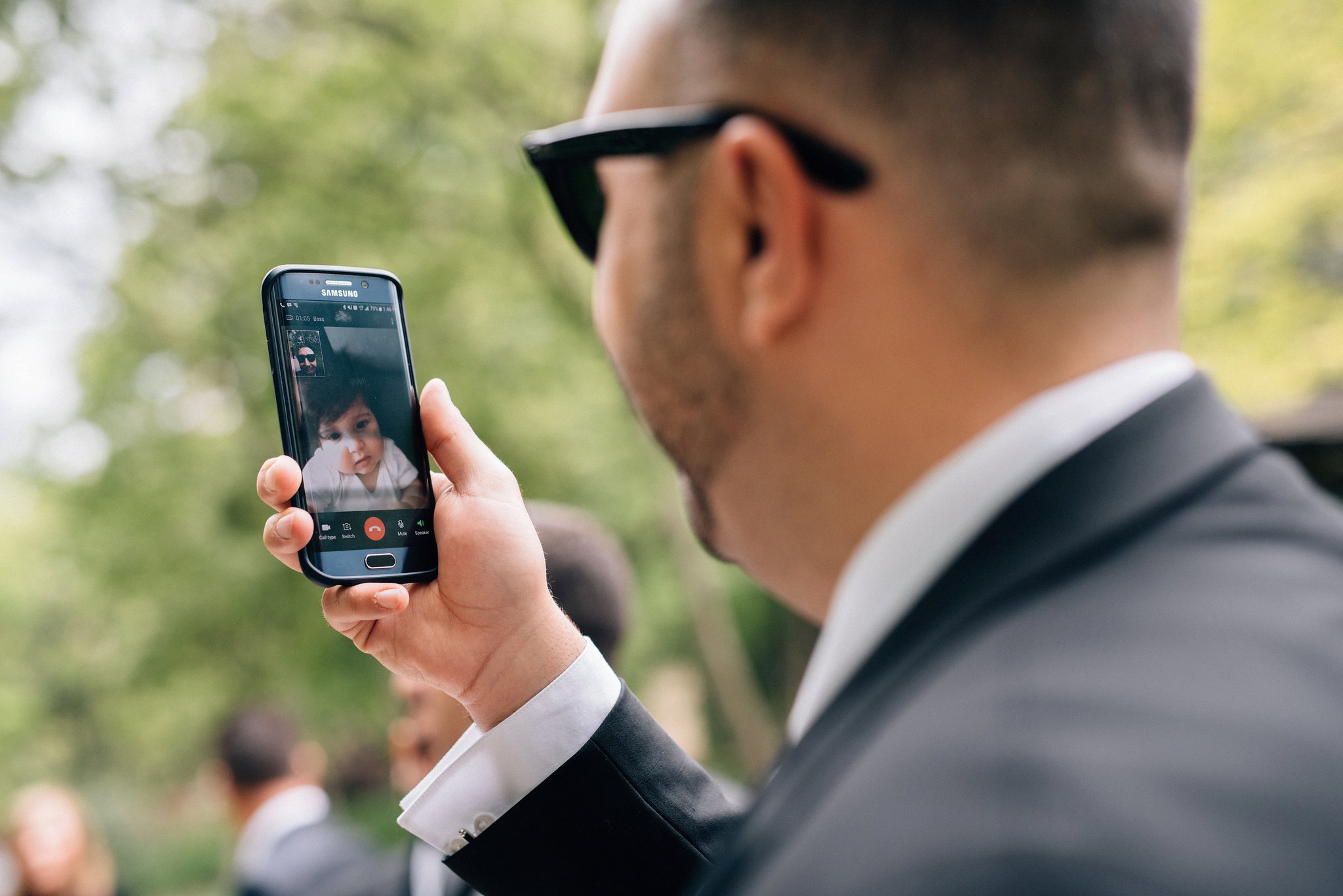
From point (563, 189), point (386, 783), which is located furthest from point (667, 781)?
point (386, 783)

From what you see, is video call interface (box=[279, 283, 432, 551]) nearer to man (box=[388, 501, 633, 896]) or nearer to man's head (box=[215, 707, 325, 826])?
man (box=[388, 501, 633, 896])

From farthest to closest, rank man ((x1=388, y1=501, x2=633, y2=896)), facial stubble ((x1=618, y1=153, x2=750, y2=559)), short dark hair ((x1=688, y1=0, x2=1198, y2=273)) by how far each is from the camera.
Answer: man ((x1=388, y1=501, x2=633, y2=896)) < facial stubble ((x1=618, y1=153, x2=750, y2=559)) < short dark hair ((x1=688, y1=0, x2=1198, y2=273))

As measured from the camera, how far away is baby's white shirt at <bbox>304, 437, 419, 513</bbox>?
1705 millimetres

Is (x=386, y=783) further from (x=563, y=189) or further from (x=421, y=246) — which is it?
(x=563, y=189)

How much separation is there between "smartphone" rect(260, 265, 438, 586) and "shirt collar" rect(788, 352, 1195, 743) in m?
0.92

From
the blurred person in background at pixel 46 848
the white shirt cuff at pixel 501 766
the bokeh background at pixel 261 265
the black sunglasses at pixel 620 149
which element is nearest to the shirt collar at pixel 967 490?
the black sunglasses at pixel 620 149

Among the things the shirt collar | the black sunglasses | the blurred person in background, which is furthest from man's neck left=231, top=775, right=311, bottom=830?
the shirt collar

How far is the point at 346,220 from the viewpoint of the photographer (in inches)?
412

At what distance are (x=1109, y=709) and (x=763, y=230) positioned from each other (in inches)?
19.8

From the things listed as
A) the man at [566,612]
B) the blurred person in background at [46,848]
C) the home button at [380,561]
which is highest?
the home button at [380,561]

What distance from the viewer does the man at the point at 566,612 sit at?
10.8 feet

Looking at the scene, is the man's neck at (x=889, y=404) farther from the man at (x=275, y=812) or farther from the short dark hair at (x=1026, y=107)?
the man at (x=275, y=812)

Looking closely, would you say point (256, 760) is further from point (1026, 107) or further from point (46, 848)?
point (1026, 107)

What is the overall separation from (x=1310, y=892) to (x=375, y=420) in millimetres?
1392
